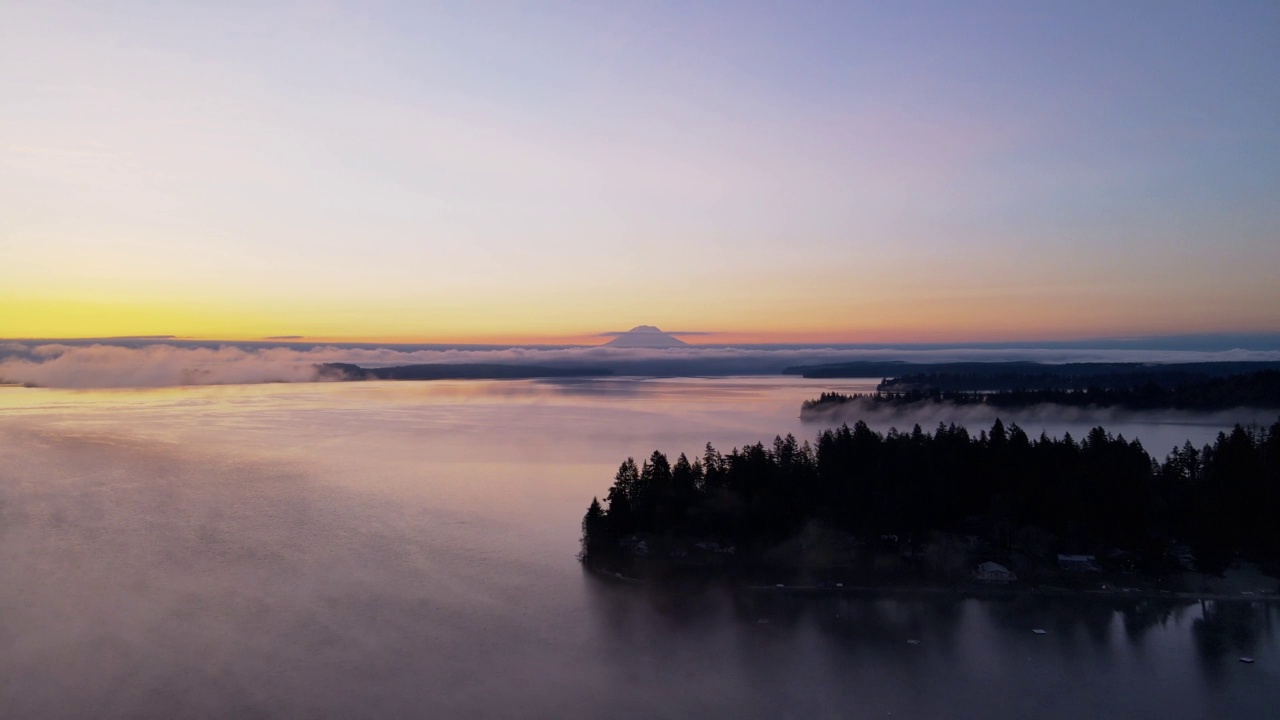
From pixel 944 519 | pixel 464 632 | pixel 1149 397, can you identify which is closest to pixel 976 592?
pixel 944 519

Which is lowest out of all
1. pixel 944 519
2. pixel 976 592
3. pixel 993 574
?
pixel 976 592

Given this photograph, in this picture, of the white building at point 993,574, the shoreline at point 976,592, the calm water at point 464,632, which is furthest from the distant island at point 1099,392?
the calm water at point 464,632

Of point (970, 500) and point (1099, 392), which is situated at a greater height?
point (1099, 392)

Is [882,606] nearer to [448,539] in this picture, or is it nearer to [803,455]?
[803,455]

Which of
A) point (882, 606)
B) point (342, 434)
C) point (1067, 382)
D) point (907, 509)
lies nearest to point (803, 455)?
point (907, 509)

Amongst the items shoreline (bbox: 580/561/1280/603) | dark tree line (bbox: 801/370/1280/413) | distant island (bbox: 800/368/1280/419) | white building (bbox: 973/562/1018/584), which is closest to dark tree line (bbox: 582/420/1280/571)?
shoreline (bbox: 580/561/1280/603)

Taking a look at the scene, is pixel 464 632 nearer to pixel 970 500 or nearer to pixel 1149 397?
pixel 970 500
